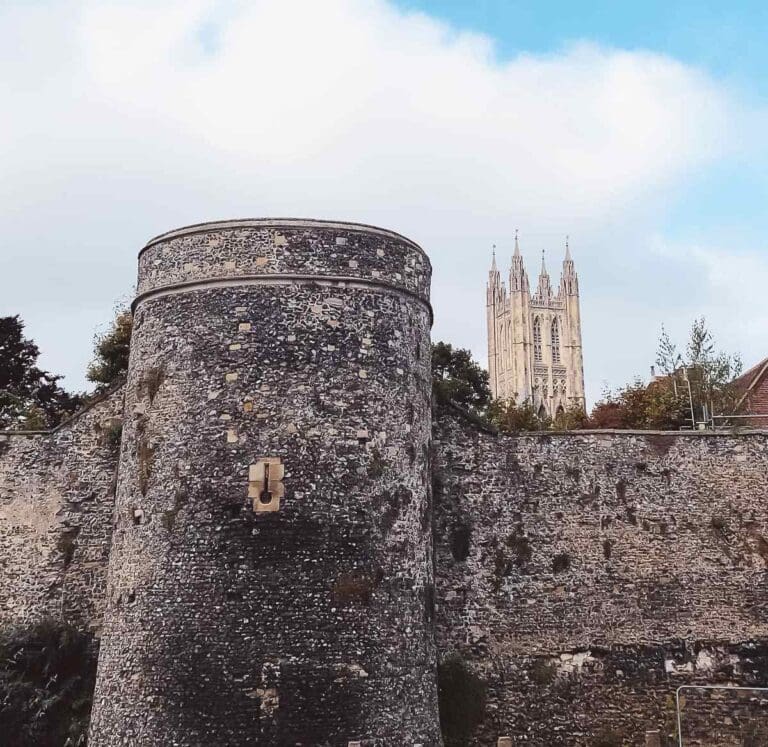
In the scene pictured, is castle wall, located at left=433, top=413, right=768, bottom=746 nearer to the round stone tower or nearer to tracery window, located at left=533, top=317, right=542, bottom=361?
the round stone tower

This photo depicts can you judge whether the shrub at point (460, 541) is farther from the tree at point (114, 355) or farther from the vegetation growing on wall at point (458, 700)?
the tree at point (114, 355)

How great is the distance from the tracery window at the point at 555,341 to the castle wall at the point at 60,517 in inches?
3751

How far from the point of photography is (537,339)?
10931 centimetres

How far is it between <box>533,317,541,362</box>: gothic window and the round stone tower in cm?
9492

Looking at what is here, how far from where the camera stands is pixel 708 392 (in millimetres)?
27906

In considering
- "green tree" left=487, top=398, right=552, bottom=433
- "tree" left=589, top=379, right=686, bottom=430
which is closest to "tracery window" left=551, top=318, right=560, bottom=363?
"tree" left=589, top=379, right=686, bottom=430

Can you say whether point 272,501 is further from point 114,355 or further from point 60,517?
point 114,355

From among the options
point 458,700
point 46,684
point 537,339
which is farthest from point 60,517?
point 537,339

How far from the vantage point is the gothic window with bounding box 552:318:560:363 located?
10906cm

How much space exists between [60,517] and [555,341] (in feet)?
319

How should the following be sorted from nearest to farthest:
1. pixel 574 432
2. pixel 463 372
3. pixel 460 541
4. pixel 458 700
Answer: pixel 458 700, pixel 460 541, pixel 574 432, pixel 463 372

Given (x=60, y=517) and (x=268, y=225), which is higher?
(x=268, y=225)

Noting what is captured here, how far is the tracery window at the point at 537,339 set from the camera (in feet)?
355

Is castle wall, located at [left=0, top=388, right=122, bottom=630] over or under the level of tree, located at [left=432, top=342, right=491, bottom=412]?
under
